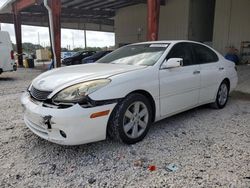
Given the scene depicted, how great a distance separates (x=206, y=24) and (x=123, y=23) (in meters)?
8.74

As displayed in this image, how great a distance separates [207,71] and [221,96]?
851mm

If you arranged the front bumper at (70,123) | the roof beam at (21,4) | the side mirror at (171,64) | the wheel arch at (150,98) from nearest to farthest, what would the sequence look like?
the front bumper at (70,123) < the wheel arch at (150,98) < the side mirror at (171,64) < the roof beam at (21,4)

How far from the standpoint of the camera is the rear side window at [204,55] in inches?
165

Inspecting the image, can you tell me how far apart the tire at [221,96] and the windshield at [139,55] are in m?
1.71

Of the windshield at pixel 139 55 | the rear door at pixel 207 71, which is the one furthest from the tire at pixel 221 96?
the windshield at pixel 139 55

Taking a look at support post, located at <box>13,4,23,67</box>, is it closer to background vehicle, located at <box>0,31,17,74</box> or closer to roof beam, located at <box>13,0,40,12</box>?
roof beam, located at <box>13,0,40,12</box>

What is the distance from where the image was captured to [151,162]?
2680 millimetres

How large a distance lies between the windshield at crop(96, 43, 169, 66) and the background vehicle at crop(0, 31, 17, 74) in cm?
740

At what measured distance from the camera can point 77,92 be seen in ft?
8.61

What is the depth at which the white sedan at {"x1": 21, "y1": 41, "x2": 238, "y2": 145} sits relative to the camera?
102 inches

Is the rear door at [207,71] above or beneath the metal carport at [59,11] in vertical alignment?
beneath

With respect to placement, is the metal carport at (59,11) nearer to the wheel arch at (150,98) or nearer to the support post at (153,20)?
the support post at (153,20)

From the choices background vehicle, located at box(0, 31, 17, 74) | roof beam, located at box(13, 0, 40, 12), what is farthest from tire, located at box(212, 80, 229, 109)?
roof beam, located at box(13, 0, 40, 12)

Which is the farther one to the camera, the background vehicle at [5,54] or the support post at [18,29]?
the support post at [18,29]
